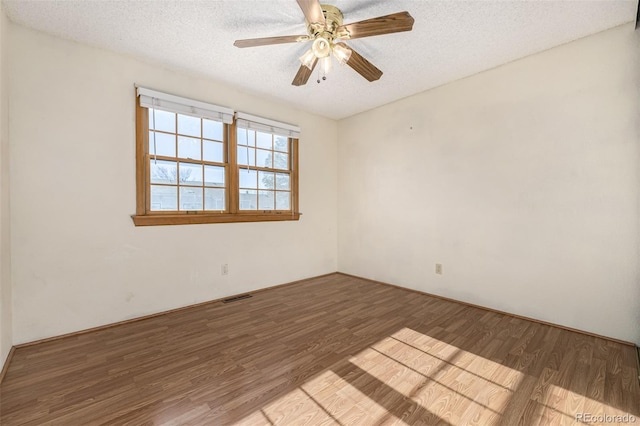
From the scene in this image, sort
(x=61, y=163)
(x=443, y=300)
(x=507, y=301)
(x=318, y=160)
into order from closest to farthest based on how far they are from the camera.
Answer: (x=61, y=163), (x=507, y=301), (x=443, y=300), (x=318, y=160)

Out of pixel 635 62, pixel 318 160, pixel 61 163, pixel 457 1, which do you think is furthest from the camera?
pixel 318 160

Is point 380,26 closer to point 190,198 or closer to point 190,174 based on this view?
point 190,174

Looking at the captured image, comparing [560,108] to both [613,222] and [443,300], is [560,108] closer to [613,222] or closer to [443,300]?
[613,222]

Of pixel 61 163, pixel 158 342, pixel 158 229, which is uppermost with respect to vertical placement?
pixel 61 163

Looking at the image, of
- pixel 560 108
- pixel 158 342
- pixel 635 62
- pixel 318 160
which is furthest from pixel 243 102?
pixel 635 62

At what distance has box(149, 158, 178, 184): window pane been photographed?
3.01m

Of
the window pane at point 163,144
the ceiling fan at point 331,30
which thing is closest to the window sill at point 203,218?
the window pane at point 163,144

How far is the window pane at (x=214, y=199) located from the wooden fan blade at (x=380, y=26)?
2.33m

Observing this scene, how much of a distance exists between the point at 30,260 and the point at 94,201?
0.68 metres

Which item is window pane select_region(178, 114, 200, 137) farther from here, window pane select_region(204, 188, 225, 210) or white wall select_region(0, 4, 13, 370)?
white wall select_region(0, 4, 13, 370)

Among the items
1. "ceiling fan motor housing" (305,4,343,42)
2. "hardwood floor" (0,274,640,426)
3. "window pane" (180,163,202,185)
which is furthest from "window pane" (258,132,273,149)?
"hardwood floor" (0,274,640,426)

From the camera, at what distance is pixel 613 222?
2.40 metres

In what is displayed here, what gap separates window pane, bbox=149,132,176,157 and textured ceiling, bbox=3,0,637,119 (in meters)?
0.78

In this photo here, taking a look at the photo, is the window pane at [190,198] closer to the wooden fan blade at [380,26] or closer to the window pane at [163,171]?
the window pane at [163,171]
